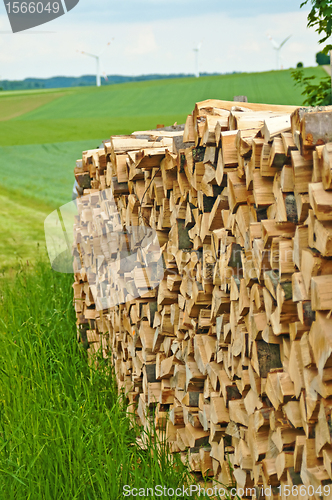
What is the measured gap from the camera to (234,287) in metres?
1.63

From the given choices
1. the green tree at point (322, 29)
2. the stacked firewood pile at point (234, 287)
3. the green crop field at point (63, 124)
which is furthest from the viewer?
the green crop field at point (63, 124)

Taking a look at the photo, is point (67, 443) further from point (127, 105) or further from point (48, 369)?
point (127, 105)

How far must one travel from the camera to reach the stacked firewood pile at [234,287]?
124 cm

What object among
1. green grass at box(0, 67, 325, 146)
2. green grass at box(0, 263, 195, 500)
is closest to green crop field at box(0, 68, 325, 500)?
green grass at box(0, 263, 195, 500)

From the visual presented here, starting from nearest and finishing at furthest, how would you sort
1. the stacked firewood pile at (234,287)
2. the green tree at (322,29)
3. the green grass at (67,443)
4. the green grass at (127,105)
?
the stacked firewood pile at (234,287) < the green grass at (67,443) < the green tree at (322,29) < the green grass at (127,105)

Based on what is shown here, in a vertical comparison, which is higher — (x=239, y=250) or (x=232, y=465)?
(x=239, y=250)

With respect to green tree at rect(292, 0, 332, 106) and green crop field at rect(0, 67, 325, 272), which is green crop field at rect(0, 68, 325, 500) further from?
green tree at rect(292, 0, 332, 106)

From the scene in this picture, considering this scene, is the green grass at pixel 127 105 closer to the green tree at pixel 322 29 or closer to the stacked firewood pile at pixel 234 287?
the green tree at pixel 322 29

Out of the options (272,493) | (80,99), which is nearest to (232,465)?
(272,493)

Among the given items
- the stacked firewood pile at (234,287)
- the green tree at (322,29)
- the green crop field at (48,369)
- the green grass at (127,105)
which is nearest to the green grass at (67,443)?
the green crop field at (48,369)

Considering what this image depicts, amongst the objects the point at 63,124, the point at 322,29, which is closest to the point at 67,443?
the point at 322,29

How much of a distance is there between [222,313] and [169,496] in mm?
732

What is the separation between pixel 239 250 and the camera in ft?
5.43

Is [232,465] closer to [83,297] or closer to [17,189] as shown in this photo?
[83,297]
